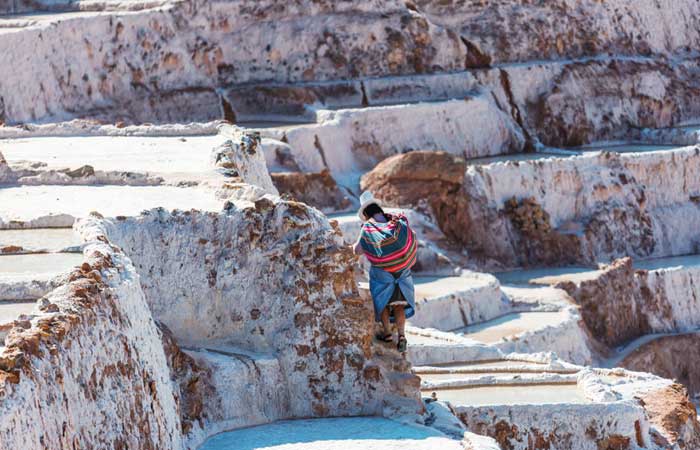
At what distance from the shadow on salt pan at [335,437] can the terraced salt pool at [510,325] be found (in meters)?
10.2

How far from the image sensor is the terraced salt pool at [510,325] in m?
21.9

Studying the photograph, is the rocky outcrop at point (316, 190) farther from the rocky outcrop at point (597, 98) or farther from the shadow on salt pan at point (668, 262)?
the rocky outcrop at point (597, 98)

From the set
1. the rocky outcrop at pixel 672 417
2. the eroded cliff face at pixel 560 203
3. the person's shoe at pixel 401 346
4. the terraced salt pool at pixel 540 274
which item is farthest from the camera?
the eroded cliff face at pixel 560 203

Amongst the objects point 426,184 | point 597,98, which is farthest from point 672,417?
point 597,98

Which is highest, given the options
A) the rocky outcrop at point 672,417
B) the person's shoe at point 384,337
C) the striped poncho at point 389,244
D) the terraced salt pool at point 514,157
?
the striped poncho at point 389,244

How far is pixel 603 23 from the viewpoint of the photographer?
34.4 m

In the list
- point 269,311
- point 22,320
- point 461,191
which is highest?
point 22,320

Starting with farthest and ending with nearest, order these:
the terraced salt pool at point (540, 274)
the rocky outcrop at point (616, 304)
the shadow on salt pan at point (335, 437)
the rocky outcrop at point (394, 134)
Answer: the rocky outcrop at point (394, 134)
the terraced salt pool at point (540, 274)
the rocky outcrop at point (616, 304)
the shadow on salt pan at point (335, 437)

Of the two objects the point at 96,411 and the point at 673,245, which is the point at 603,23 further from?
the point at 96,411

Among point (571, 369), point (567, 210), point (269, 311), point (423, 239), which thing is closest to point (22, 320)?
point (269, 311)

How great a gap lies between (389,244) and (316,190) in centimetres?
1410

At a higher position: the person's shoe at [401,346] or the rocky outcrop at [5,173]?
the rocky outcrop at [5,173]

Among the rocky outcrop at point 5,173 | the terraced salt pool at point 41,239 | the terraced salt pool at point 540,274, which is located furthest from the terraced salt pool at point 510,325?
the terraced salt pool at point 41,239

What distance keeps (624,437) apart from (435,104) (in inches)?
631
